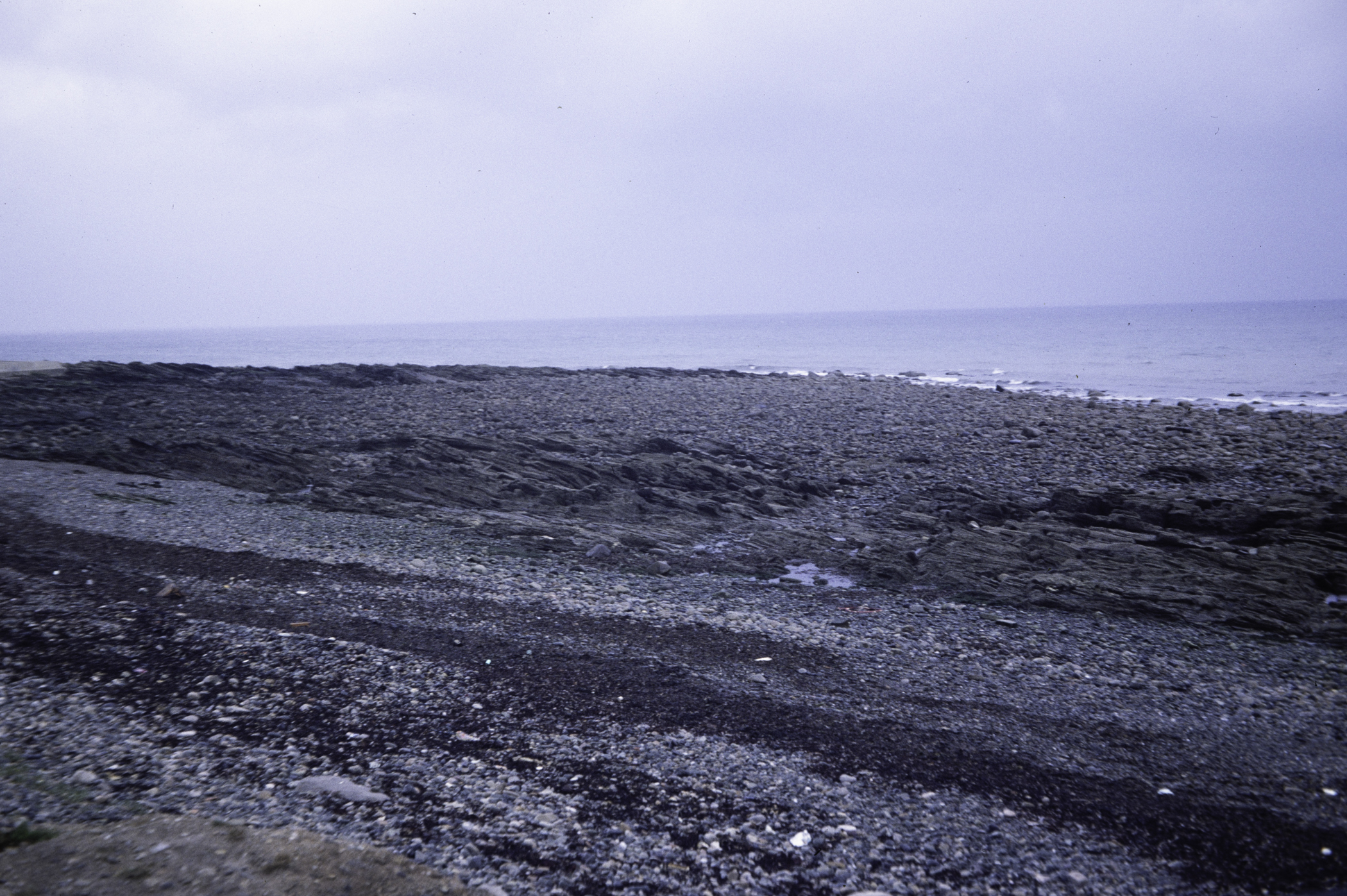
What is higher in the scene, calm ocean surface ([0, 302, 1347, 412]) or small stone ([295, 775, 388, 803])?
calm ocean surface ([0, 302, 1347, 412])

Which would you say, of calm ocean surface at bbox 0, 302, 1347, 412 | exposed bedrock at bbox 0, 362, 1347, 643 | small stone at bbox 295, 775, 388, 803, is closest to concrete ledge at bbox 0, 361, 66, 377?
exposed bedrock at bbox 0, 362, 1347, 643

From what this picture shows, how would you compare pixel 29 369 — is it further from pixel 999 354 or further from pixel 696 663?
pixel 999 354

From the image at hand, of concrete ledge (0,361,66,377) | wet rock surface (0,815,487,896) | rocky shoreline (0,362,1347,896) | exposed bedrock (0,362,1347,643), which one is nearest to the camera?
wet rock surface (0,815,487,896)

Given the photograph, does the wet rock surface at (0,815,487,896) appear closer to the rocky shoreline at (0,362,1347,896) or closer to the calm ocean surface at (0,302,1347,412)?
the rocky shoreline at (0,362,1347,896)

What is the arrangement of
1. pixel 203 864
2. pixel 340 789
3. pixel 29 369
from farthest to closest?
pixel 29 369
pixel 340 789
pixel 203 864

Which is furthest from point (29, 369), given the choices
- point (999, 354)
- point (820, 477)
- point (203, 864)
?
point (999, 354)

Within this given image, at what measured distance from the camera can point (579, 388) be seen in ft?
107

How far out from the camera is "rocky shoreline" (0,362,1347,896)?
4.76 metres

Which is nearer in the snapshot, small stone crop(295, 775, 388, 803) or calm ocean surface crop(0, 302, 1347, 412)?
small stone crop(295, 775, 388, 803)

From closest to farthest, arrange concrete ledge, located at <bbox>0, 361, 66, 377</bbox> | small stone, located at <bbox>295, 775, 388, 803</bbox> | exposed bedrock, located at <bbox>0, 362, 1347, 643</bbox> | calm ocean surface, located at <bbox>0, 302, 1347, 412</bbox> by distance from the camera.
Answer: small stone, located at <bbox>295, 775, 388, 803</bbox> → exposed bedrock, located at <bbox>0, 362, 1347, 643</bbox> → concrete ledge, located at <bbox>0, 361, 66, 377</bbox> → calm ocean surface, located at <bbox>0, 302, 1347, 412</bbox>

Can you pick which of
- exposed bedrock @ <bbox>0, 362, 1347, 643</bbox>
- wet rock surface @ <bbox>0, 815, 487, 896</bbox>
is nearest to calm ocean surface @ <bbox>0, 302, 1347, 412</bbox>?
exposed bedrock @ <bbox>0, 362, 1347, 643</bbox>

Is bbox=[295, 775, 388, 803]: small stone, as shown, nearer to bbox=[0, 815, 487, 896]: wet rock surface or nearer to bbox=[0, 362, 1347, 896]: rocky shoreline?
bbox=[0, 362, 1347, 896]: rocky shoreline

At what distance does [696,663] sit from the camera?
7559 mm

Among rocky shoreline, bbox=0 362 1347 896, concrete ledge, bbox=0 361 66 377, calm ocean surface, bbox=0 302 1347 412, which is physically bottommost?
rocky shoreline, bbox=0 362 1347 896
